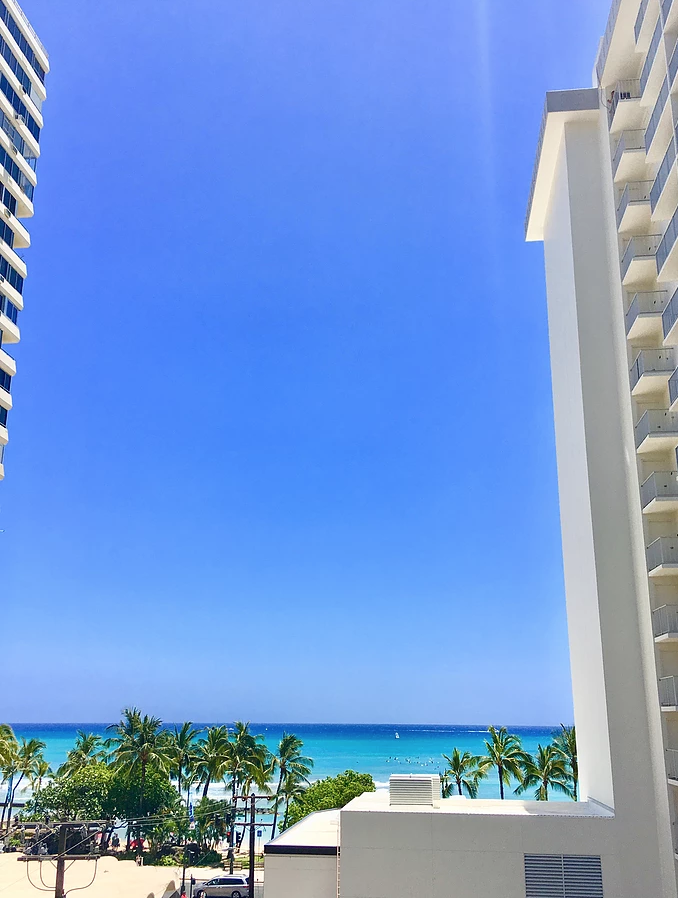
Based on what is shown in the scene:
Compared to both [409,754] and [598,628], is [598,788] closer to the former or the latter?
[598,628]

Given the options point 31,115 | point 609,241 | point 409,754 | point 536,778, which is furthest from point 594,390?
point 409,754

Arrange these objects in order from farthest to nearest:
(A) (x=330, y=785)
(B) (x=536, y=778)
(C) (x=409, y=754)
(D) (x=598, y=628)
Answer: (C) (x=409, y=754)
(B) (x=536, y=778)
(A) (x=330, y=785)
(D) (x=598, y=628)

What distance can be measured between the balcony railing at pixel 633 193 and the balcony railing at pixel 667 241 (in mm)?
2639

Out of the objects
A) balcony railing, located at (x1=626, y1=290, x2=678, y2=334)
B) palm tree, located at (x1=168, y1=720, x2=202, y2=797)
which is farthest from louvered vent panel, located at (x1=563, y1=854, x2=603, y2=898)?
palm tree, located at (x1=168, y1=720, x2=202, y2=797)

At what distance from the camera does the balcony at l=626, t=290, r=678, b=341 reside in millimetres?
25172

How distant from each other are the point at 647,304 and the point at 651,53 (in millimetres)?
7843

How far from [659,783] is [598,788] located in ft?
10.2

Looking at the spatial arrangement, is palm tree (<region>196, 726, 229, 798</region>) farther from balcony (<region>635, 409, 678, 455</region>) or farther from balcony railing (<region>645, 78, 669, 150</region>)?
balcony railing (<region>645, 78, 669, 150</region>)

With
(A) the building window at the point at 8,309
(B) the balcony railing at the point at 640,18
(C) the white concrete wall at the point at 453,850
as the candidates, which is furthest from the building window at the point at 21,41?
(C) the white concrete wall at the point at 453,850

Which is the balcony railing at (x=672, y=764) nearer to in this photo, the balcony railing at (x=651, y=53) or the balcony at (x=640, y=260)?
the balcony at (x=640, y=260)

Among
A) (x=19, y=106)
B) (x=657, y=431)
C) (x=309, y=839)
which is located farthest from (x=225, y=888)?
(x=19, y=106)

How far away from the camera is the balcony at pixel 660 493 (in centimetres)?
2369

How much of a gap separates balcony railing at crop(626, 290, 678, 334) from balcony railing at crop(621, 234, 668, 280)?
3.51 feet

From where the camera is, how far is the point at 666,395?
2561 cm
